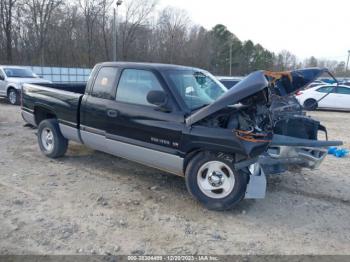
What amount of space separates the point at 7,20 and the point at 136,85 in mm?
42558

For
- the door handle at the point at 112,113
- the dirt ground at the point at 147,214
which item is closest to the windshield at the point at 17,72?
the dirt ground at the point at 147,214

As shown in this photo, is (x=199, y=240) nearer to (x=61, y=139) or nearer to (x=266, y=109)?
(x=266, y=109)

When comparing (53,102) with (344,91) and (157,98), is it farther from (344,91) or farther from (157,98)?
(344,91)

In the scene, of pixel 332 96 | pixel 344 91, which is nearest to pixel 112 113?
pixel 332 96

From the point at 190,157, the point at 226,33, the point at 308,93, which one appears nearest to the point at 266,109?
the point at 190,157

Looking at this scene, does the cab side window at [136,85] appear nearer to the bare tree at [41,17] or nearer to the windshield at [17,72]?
the windshield at [17,72]

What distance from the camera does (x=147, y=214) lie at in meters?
4.03

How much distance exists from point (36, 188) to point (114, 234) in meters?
1.83

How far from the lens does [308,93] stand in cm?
1658

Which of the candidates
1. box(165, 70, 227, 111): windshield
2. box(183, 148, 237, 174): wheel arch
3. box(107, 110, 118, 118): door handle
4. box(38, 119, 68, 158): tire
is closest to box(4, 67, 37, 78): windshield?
box(38, 119, 68, 158): tire

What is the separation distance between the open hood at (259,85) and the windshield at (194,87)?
15.8 inches

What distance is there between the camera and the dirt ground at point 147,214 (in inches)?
133

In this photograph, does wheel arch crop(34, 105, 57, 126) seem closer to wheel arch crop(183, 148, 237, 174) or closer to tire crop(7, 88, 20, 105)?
wheel arch crop(183, 148, 237, 174)

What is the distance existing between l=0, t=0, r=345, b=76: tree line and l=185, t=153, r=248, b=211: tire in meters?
40.6
